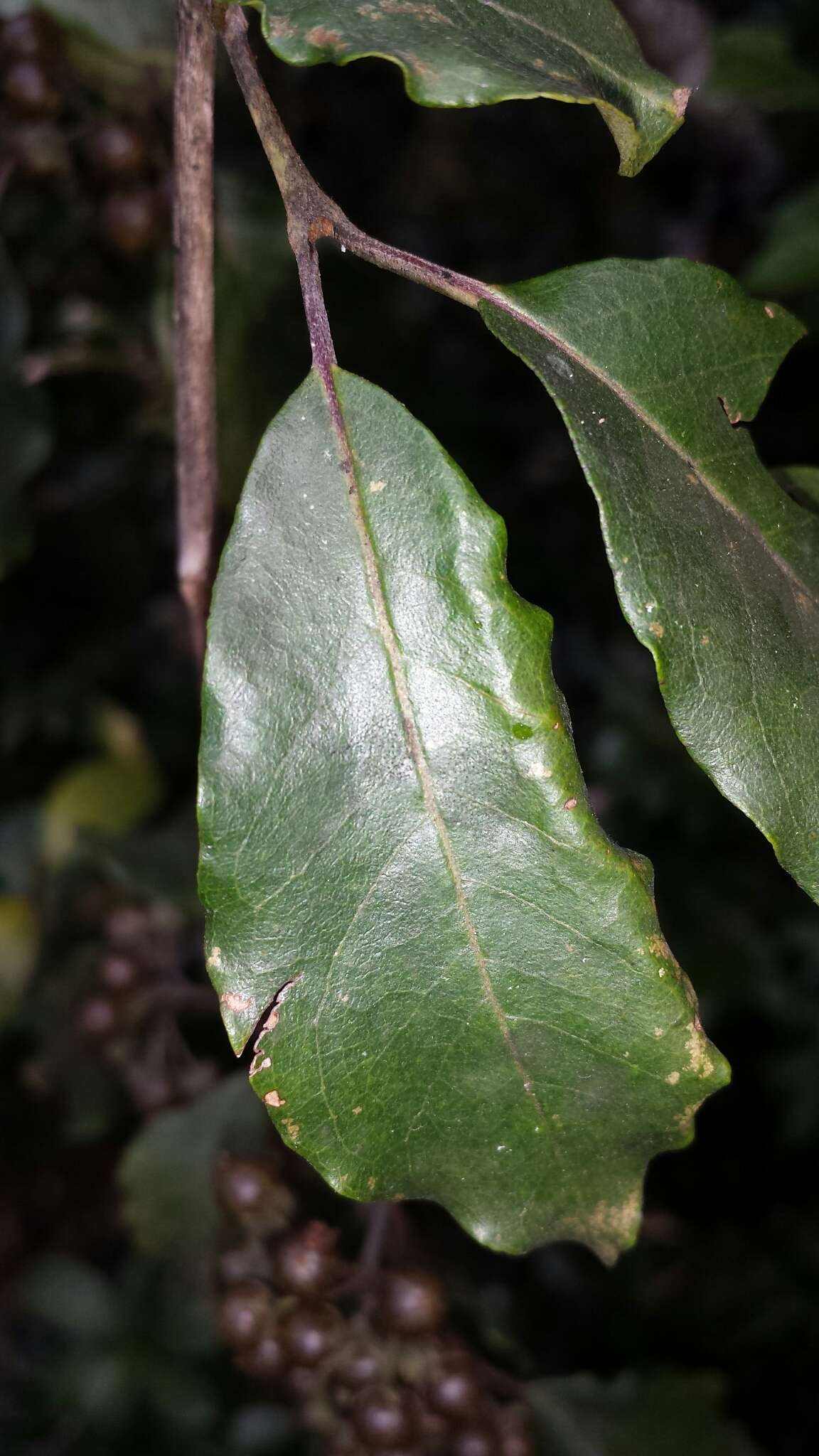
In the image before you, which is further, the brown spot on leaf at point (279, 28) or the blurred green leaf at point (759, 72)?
the blurred green leaf at point (759, 72)

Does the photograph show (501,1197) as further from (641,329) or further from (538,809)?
(641,329)

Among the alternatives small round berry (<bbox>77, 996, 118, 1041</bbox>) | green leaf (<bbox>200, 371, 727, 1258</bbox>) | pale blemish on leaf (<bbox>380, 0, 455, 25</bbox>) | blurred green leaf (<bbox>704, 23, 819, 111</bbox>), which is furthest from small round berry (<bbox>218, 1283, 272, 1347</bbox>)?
blurred green leaf (<bbox>704, 23, 819, 111</bbox>)

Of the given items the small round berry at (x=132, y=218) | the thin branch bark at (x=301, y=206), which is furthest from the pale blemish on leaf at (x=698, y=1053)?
the small round berry at (x=132, y=218)

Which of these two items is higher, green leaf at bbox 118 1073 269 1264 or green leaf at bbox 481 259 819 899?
green leaf at bbox 481 259 819 899

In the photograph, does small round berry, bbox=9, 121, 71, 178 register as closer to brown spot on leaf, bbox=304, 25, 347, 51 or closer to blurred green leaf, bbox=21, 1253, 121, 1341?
brown spot on leaf, bbox=304, 25, 347, 51

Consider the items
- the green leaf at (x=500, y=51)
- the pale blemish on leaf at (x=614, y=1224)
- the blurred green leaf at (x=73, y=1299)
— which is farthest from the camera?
the blurred green leaf at (x=73, y=1299)

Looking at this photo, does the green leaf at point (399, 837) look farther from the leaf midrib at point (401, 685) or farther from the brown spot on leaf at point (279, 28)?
the brown spot on leaf at point (279, 28)

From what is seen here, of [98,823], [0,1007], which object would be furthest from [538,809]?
[98,823]
